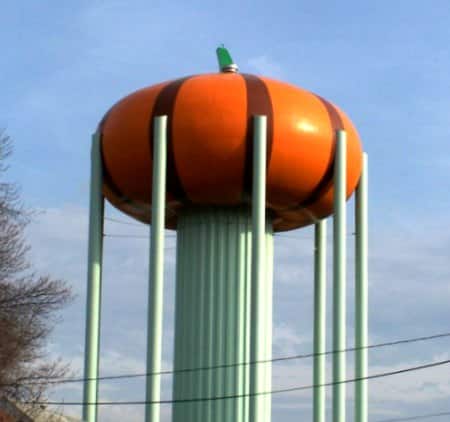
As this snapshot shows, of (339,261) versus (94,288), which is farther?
(94,288)

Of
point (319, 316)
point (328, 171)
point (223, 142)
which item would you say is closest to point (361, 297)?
point (319, 316)

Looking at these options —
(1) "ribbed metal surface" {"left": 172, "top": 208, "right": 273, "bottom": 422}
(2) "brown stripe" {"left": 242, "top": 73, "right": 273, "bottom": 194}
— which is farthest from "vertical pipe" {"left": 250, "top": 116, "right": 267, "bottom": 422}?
(1) "ribbed metal surface" {"left": 172, "top": 208, "right": 273, "bottom": 422}

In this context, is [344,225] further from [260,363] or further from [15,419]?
[15,419]

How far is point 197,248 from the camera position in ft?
82.7

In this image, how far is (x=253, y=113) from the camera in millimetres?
23719

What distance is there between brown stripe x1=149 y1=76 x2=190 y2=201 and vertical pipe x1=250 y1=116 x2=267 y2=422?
1809mm

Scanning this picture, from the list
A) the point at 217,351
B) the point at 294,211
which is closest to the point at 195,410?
the point at 217,351

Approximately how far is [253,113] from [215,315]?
4590 mm

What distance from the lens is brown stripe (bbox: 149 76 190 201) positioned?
78.0 feet

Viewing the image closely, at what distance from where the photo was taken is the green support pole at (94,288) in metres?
24.0

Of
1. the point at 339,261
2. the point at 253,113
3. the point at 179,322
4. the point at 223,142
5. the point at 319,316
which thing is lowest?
the point at 179,322

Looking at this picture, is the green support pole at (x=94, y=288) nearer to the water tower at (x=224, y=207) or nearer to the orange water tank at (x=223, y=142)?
the water tower at (x=224, y=207)

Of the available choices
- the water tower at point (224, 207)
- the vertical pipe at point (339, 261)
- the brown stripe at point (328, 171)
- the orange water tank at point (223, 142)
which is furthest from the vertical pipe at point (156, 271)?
the vertical pipe at point (339, 261)

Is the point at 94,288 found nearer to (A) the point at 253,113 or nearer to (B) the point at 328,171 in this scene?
(A) the point at 253,113
